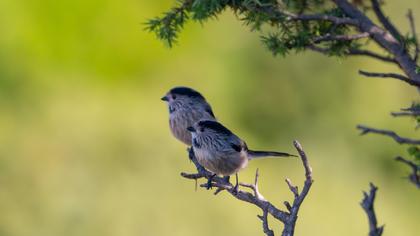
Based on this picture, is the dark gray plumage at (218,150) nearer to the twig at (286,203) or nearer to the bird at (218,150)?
the bird at (218,150)

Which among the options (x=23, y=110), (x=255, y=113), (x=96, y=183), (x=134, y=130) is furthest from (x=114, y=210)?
(x=255, y=113)

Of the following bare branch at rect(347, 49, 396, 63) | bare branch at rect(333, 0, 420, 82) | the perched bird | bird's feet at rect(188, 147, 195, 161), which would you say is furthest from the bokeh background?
bare branch at rect(333, 0, 420, 82)

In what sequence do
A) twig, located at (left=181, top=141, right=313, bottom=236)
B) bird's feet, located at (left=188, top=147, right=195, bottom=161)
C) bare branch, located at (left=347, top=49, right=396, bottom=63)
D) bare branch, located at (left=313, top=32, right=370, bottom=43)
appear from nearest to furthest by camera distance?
twig, located at (left=181, top=141, right=313, bottom=236), bare branch, located at (left=313, top=32, right=370, bottom=43), bare branch, located at (left=347, top=49, right=396, bottom=63), bird's feet, located at (left=188, top=147, right=195, bottom=161)

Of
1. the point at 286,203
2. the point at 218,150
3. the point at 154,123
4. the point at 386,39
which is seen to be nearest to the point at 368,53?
the point at 386,39

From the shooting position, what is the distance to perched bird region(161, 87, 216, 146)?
574cm

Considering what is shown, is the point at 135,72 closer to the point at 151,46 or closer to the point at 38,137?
the point at 151,46

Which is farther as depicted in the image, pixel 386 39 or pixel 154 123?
pixel 154 123

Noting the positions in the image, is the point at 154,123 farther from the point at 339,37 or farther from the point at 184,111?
the point at 339,37

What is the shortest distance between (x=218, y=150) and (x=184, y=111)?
1.81ft

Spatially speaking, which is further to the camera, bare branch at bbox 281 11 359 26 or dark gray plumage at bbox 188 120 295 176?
dark gray plumage at bbox 188 120 295 176

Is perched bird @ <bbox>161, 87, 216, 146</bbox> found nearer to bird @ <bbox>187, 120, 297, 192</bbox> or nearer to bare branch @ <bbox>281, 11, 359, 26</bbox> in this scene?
bird @ <bbox>187, 120, 297, 192</bbox>

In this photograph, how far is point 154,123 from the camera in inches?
399

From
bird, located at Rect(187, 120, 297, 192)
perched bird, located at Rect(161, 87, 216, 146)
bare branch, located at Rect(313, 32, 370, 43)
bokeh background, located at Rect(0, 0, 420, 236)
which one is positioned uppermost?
bokeh background, located at Rect(0, 0, 420, 236)

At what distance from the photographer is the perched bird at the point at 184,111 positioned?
18.8ft
